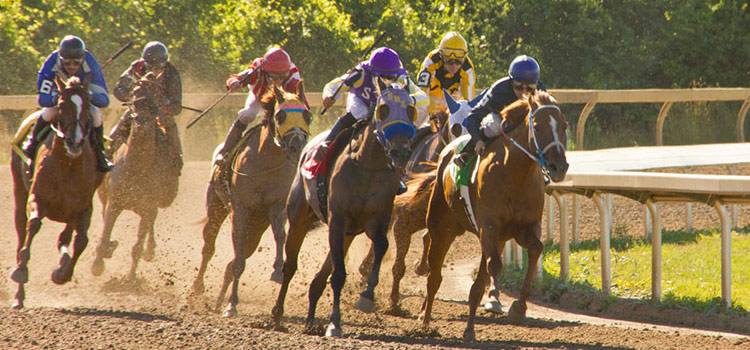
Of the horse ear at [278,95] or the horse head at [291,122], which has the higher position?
the horse ear at [278,95]

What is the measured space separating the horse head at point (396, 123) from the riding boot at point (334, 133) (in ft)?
2.43

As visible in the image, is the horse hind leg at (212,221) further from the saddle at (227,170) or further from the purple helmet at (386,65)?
the purple helmet at (386,65)

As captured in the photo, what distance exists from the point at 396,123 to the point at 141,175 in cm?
453

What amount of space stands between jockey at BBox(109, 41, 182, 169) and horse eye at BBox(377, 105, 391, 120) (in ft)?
13.9

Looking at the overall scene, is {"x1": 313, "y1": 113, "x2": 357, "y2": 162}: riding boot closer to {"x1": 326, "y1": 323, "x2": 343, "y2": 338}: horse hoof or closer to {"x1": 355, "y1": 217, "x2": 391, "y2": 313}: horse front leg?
{"x1": 355, "y1": 217, "x2": 391, "y2": 313}: horse front leg

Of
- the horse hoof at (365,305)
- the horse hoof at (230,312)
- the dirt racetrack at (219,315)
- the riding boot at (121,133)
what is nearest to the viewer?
the dirt racetrack at (219,315)

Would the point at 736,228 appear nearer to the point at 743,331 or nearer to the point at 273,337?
the point at 743,331

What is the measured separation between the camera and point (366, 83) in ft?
33.1

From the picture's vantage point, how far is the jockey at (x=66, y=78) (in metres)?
10.8

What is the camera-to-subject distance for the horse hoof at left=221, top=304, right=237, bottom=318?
10711 millimetres

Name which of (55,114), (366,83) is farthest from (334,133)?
(55,114)

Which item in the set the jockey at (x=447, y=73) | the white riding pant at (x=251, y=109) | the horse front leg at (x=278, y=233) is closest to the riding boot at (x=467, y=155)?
the horse front leg at (x=278, y=233)

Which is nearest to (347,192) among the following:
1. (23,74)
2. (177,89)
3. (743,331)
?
(743,331)

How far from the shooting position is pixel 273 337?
8344 millimetres
